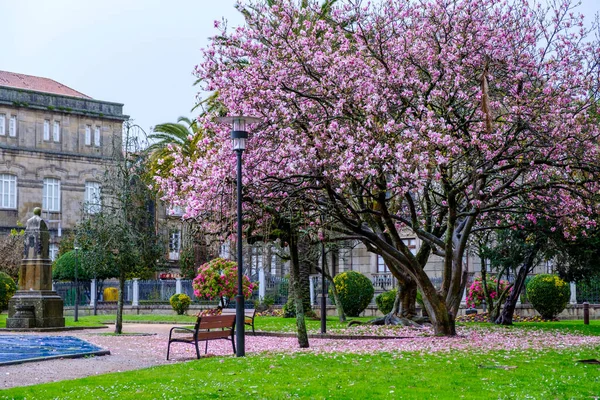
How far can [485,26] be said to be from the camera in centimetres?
1900

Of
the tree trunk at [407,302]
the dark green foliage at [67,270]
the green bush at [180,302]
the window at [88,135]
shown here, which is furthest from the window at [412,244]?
the window at [88,135]

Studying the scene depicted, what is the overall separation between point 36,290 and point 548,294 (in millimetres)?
17719

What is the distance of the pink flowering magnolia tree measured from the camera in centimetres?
1823

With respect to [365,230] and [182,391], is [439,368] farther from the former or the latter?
[365,230]

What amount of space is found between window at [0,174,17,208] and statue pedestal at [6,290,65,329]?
98.7ft

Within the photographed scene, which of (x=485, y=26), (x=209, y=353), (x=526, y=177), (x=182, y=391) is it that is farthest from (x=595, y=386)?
(x=526, y=177)

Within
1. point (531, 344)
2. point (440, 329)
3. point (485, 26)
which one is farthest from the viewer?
point (440, 329)

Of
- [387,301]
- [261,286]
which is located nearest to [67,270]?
[261,286]

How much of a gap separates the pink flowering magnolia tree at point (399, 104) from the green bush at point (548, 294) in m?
10.6

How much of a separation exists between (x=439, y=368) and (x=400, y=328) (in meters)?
10.6

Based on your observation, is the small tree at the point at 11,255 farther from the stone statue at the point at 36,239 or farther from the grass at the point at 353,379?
the grass at the point at 353,379

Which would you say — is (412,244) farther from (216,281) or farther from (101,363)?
(101,363)

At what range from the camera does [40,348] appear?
18906 mm

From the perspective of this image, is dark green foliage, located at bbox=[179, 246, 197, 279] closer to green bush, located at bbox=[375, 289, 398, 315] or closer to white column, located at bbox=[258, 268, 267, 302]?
white column, located at bbox=[258, 268, 267, 302]
